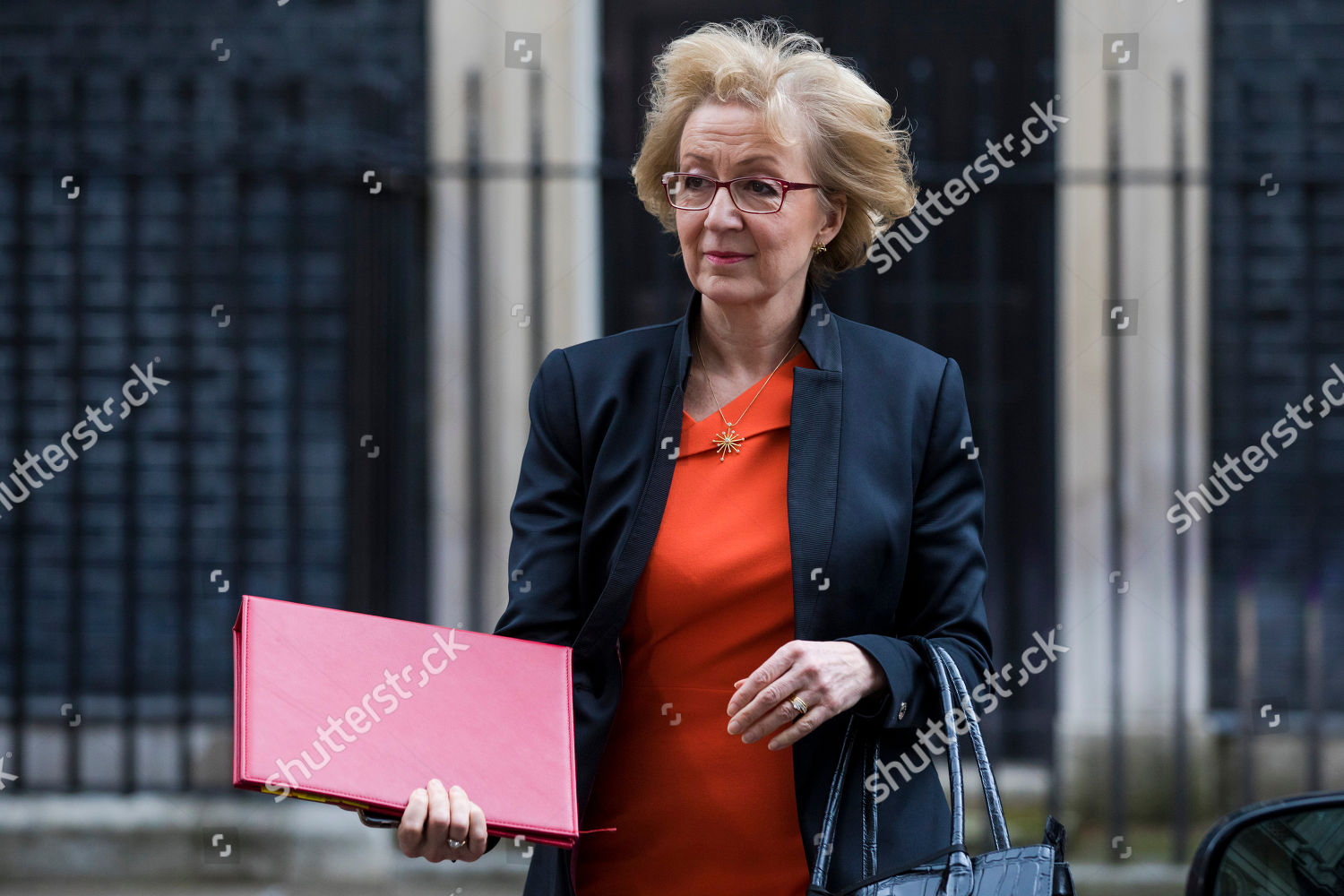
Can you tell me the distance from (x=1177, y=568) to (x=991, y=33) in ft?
6.77

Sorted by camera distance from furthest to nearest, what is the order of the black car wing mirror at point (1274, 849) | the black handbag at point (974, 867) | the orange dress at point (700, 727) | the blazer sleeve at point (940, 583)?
1. the orange dress at point (700, 727)
2. the blazer sleeve at point (940, 583)
3. the black handbag at point (974, 867)
4. the black car wing mirror at point (1274, 849)

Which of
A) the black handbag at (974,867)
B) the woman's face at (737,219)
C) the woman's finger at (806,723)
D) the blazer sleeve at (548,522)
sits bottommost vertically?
the black handbag at (974,867)

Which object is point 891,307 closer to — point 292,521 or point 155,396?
point 292,521

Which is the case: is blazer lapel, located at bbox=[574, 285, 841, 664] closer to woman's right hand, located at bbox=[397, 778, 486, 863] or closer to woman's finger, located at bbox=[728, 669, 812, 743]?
woman's finger, located at bbox=[728, 669, 812, 743]

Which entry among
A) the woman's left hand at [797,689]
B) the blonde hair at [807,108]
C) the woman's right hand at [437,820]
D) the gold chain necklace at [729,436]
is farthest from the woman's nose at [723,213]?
the woman's right hand at [437,820]

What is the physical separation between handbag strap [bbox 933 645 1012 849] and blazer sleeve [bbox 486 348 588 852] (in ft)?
1.59

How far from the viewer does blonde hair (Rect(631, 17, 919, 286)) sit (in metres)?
1.75

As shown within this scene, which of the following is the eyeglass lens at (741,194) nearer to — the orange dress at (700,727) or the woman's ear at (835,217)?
the woman's ear at (835,217)

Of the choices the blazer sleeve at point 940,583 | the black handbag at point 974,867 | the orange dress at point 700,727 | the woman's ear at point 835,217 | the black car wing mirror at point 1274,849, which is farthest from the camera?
the woman's ear at point 835,217

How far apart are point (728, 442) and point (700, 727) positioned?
0.37 metres

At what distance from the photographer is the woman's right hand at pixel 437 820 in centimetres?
140

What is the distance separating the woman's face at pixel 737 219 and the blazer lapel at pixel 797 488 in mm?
128

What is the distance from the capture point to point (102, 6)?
511 cm

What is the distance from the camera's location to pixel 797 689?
1.52 meters
